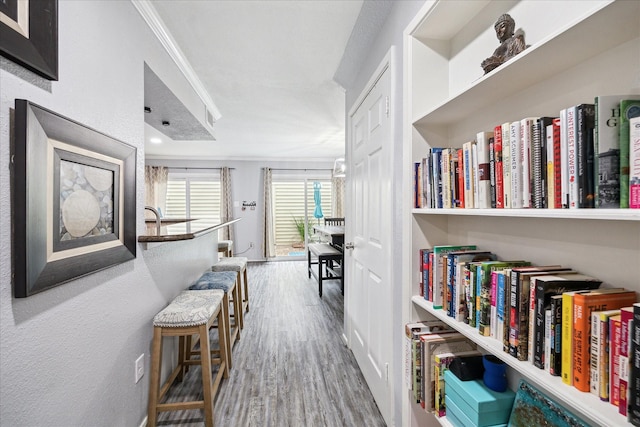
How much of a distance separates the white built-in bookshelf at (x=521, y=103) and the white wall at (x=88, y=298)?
1377 mm

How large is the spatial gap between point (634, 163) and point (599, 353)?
0.41 m

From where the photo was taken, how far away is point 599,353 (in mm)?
616

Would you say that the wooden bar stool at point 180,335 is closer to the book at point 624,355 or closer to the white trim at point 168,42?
the book at point 624,355

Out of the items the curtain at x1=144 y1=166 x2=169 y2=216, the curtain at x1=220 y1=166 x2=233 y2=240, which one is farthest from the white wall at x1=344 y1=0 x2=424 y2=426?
the curtain at x1=144 y1=166 x2=169 y2=216

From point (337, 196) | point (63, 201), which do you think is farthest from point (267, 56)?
point (337, 196)

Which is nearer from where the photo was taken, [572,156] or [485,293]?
[572,156]

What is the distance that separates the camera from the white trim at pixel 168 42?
5.27ft

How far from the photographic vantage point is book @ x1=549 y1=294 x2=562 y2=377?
0.69 meters

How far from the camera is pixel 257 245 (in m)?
6.76

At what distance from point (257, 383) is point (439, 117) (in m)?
2.10

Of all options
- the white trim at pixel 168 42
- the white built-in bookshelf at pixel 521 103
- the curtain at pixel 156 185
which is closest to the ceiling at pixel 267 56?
the white trim at pixel 168 42

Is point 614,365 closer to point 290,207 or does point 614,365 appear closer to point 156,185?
point 290,207

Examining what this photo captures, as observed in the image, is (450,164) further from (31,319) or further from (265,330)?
(265,330)

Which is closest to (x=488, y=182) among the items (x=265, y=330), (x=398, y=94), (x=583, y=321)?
(x=583, y=321)
